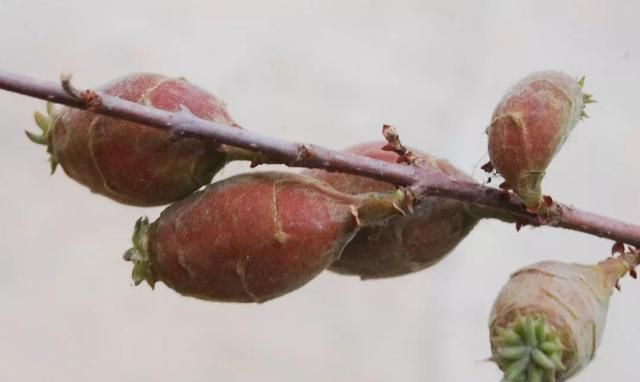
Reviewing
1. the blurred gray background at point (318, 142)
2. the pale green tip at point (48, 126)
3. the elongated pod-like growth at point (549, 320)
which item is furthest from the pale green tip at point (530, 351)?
the blurred gray background at point (318, 142)

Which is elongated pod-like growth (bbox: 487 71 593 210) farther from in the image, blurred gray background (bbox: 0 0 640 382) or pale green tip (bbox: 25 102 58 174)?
blurred gray background (bbox: 0 0 640 382)

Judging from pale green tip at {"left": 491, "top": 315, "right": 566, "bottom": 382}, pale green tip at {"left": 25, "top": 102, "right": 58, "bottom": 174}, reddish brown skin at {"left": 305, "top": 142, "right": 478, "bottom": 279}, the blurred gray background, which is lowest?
pale green tip at {"left": 491, "top": 315, "right": 566, "bottom": 382}

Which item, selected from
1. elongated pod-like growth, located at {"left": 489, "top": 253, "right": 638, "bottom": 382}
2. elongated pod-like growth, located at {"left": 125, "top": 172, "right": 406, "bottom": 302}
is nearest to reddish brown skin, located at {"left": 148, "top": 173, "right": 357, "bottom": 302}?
elongated pod-like growth, located at {"left": 125, "top": 172, "right": 406, "bottom": 302}

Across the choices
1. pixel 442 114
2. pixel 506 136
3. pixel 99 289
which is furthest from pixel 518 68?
pixel 506 136

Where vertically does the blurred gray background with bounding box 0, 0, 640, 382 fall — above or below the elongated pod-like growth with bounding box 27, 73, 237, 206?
above

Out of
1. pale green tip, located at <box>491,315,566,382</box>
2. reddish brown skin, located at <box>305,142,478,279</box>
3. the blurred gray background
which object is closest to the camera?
pale green tip, located at <box>491,315,566,382</box>

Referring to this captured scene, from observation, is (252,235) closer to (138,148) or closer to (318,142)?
(138,148)
